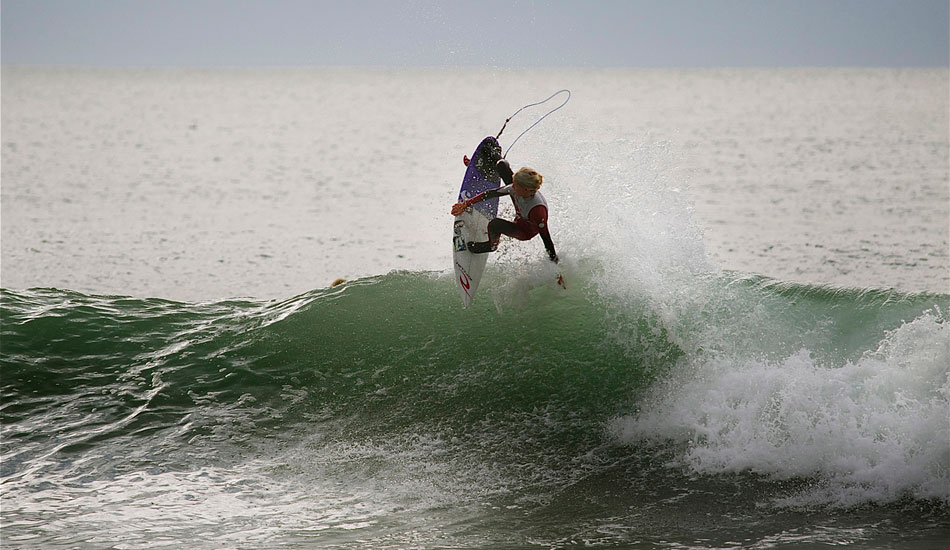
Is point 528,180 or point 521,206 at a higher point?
point 528,180

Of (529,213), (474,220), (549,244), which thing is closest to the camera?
(529,213)

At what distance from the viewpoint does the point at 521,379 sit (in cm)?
779

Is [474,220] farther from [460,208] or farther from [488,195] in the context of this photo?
[488,195]

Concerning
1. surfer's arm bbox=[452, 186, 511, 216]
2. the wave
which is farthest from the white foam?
surfer's arm bbox=[452, 186, 511, 216]

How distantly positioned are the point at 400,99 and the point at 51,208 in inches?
2679

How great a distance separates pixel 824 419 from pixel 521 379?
2.42 meters

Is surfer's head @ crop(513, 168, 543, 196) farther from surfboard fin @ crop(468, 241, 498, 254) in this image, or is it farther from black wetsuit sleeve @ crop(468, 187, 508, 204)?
surfboard fin @ crop(468, 241, 498, 254)

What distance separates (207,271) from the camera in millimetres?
14312

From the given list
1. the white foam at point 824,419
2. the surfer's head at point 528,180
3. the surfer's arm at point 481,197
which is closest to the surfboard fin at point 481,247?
the surfer's arm at point 481,197

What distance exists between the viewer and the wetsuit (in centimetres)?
738

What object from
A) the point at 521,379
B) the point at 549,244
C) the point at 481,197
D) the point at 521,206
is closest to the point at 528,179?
the point at 521,206

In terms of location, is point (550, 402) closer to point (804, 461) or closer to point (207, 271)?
point (804, 461)

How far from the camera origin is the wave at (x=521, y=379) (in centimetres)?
662

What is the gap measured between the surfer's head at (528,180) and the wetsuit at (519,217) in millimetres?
110
